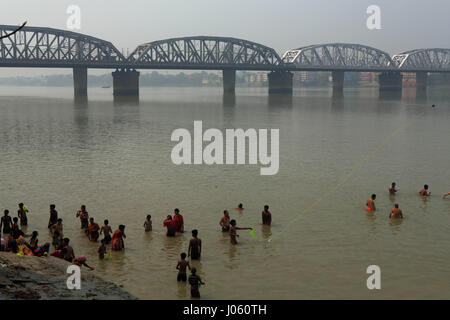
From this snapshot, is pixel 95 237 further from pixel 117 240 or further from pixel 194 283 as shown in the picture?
pixel 194 283

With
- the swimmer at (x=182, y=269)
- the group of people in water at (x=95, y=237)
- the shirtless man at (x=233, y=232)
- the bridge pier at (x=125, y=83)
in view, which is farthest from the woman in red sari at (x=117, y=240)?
the bridge pier at (x=125, y=83)

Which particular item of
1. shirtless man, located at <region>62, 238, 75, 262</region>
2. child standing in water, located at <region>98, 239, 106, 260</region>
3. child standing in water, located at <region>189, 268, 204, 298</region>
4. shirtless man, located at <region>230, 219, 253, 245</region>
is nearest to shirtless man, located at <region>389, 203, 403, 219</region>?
shirtless man, located at <region>230, 219, 253, 245</region>

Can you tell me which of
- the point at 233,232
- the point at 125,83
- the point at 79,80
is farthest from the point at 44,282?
the point at 79,80

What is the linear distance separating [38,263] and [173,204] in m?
10.00

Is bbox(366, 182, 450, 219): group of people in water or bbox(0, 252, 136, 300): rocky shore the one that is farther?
bbox(366, 182, 450, 219): group of people in water

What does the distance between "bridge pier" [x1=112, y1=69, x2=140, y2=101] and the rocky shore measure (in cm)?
15896

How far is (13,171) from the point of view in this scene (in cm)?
3278

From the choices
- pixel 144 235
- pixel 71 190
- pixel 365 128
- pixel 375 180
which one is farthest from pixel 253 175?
pixel 365 128

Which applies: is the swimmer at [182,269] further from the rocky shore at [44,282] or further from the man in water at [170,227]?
the man in water at [170,227]

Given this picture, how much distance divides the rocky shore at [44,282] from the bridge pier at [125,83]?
15896 centimetres

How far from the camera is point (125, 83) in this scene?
6821 inches

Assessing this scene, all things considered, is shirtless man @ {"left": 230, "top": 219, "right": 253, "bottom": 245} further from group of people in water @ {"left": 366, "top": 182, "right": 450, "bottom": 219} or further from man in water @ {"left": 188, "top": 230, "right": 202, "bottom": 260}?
group of people in water @ {"left": 366, "top": 182, "right": 450, "bottom": 219}

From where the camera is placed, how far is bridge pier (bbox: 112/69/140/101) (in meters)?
172

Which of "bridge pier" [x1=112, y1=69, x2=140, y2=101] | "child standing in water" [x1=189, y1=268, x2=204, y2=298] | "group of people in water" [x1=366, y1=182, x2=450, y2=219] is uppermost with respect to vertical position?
"bridge pier" [x1=112, y1=69, x2=140, y2=101]
